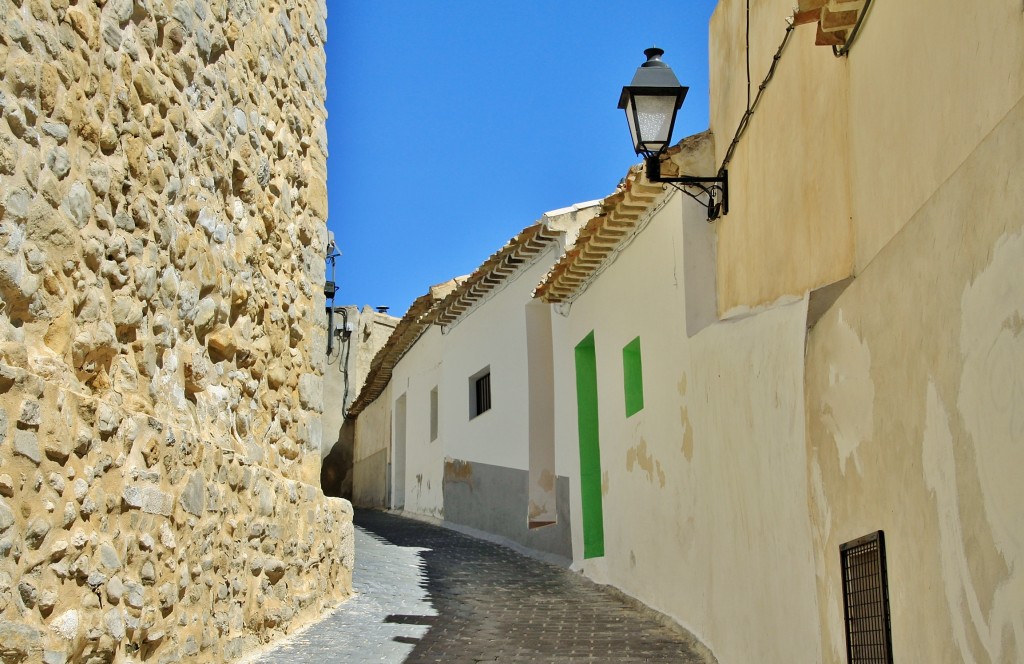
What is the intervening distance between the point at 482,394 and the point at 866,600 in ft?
37.9

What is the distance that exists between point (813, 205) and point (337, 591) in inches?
173

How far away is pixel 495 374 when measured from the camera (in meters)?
14.5

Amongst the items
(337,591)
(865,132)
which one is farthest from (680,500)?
(865,132)

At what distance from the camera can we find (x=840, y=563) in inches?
175

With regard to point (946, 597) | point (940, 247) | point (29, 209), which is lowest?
point (946, 597)

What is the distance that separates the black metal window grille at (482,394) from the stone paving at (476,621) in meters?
3.52

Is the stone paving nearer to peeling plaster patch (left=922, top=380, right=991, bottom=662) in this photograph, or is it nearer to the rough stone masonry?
the rough stone masonry

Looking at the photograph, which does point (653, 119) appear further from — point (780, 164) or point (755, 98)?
point (780, 164)

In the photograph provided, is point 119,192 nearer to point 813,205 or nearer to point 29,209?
point 29,209

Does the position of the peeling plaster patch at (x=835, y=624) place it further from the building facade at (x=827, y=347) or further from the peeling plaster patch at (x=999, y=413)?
the peeling plaster patch at (x=999, y=413)

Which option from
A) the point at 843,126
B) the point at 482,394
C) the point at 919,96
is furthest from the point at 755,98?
the point at 482,394

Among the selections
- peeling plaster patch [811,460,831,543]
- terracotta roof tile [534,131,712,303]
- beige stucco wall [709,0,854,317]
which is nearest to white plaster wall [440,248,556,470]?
terracotta roof tile [534,131,712,303]

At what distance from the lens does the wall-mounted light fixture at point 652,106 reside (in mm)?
6758

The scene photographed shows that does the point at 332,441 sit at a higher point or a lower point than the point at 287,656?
higher
